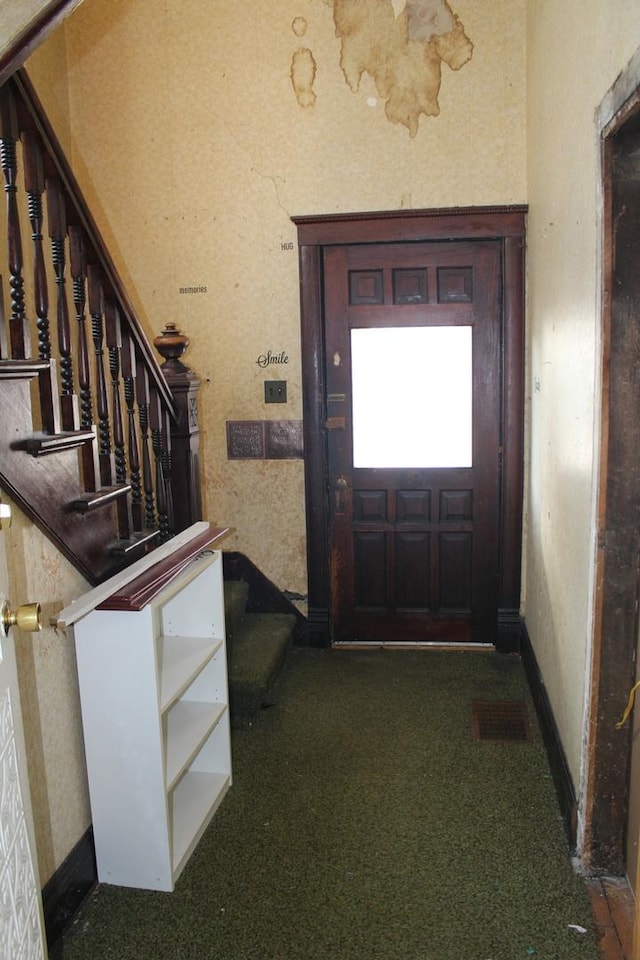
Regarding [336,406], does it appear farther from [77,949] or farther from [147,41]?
[77,949]

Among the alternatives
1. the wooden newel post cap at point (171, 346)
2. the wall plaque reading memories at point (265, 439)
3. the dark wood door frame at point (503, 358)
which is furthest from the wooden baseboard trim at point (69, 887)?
the wall plaque reading memories at point (265, 439)

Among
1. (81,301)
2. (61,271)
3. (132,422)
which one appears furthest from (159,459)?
(61,271)

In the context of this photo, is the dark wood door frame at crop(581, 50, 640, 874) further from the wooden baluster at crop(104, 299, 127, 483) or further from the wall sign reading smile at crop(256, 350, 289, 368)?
the wall sign reading smile at crop(256, 350, 289, 368)

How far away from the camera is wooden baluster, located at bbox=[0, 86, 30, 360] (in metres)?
1.82

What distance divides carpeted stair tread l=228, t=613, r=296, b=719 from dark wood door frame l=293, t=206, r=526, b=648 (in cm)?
25

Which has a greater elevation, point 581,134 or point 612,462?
point 581,134

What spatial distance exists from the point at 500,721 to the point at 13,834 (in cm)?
232

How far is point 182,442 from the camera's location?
2857mm

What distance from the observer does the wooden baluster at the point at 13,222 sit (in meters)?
1.82

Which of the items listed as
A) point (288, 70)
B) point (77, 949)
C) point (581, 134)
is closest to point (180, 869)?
point (77, 949)

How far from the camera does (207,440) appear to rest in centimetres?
404

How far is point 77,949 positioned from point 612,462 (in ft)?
6.32

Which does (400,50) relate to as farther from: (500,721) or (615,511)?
(500,721)

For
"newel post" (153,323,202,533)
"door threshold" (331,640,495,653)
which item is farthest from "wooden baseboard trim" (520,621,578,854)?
"newel post" (153,323,202,533)
